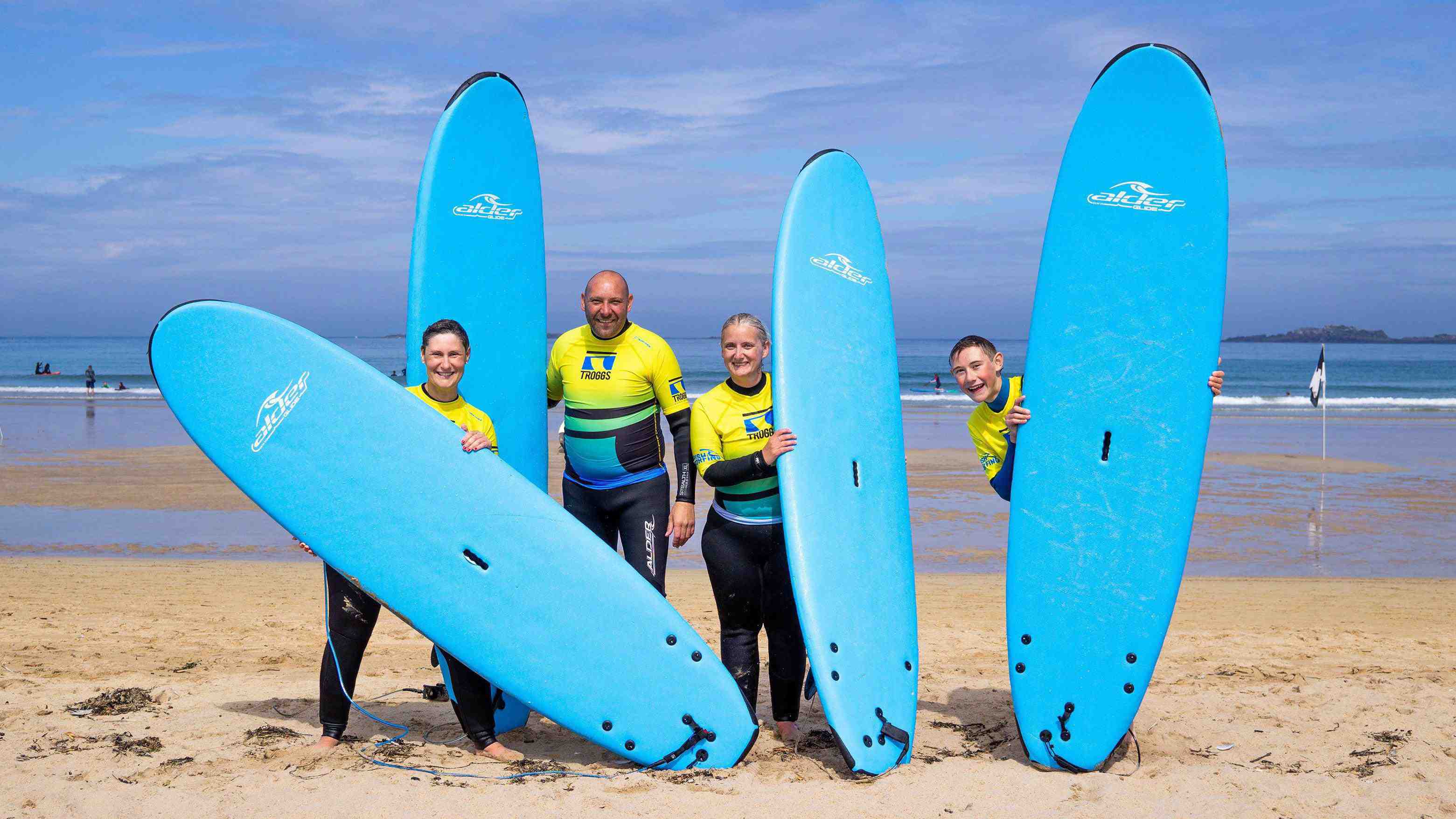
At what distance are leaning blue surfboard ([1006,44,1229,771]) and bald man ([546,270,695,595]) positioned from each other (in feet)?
3.88

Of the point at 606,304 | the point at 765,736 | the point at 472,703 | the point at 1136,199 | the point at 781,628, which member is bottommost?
the point at 765,736

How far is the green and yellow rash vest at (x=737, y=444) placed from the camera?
316 centimetres

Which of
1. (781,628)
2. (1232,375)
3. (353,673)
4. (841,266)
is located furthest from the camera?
(1232,375)

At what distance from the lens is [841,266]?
144 inches

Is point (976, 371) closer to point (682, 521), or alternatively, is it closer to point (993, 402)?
point (993, 402)

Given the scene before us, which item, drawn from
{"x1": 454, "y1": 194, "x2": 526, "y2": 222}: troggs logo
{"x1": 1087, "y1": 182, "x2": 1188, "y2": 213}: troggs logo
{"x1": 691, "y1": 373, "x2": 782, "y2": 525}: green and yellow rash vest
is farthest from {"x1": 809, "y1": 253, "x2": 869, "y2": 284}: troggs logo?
{"x1": 454, "y1": 194, "x2": 526, "y2": 222}: troggs logo

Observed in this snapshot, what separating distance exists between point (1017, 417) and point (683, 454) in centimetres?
113

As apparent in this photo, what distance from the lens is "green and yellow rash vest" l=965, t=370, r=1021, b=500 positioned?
3406 millimetres

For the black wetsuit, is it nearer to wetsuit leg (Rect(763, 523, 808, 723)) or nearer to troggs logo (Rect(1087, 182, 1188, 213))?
wetsuit leg (Rect(763, 523, 808, 723))

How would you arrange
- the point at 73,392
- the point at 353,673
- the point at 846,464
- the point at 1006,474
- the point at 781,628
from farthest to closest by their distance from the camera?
the point at 73,392, the point at 1006,474, the point at 846,464, the point at 781,628, the point at 353,673

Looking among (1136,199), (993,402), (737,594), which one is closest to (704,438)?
(737,594)

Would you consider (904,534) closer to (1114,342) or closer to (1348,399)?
(1114,342)

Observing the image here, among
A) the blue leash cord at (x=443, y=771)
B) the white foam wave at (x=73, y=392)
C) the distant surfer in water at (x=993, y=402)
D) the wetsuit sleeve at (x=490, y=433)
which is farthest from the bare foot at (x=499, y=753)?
the white foam wave at (x=73, y=392)

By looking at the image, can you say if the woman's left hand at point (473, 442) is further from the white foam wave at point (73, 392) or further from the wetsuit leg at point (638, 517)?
the white foam wave at point (73, 392)
